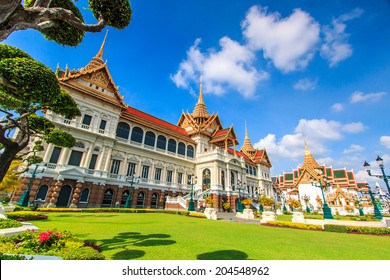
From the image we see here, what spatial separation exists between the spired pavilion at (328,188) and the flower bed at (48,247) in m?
46.2

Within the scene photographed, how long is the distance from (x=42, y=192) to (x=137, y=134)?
43.1ft

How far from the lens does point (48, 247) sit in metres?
4.81

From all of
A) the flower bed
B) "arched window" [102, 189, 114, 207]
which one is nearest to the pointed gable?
"arched window" [102, 189, 114, 207]

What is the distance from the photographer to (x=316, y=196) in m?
48.0

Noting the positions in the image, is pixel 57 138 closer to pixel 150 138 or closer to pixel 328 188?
pixel 150 138

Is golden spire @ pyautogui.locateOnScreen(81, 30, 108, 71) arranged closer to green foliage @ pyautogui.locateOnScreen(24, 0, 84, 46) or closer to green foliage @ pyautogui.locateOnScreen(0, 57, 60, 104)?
green foliage @ pyautogui.locateOnScreen(24, 0, 84, 46)

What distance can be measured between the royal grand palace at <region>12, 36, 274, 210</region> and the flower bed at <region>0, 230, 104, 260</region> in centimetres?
1483

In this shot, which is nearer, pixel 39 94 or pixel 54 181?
pixel 39 94

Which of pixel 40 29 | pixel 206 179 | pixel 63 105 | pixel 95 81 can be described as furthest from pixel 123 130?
pixel 40 29

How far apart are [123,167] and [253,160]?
117 feet

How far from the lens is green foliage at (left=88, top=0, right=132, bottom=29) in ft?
20.3

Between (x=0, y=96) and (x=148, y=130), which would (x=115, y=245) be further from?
(x=148, y=130)

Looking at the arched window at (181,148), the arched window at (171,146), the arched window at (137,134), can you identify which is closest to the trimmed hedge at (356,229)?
the arched window at (171,146)
